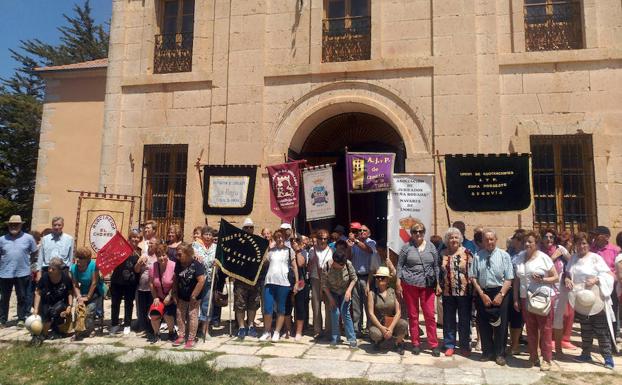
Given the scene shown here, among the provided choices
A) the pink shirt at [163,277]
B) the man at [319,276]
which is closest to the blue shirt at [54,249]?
the pink shirt at [163,277]

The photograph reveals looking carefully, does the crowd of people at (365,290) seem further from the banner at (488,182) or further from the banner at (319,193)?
the banner at (488,182)

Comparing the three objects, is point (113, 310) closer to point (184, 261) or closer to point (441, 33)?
point (184, 261)

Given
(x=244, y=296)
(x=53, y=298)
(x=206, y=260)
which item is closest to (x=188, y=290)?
(x=206, y=260)

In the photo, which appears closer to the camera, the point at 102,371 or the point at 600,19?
the point at 102,371

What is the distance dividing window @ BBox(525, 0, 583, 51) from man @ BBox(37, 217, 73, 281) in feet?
33.3

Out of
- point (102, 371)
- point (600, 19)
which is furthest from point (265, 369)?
point (600, 19)

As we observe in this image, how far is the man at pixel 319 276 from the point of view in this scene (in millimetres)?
7129

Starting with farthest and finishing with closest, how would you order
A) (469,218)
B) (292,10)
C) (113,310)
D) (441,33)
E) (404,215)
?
1. (292,10)
2. (441,33)
3. (469,218)
4. (404,215)
5. (113,310)

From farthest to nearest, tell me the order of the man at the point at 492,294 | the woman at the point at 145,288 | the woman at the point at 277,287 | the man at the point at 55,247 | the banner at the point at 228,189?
the banner at the point at 228,189
the man at the point at 55,247
the woman at the point at 145,288
the woman at the point at 277,287
the man at the point at 492,294

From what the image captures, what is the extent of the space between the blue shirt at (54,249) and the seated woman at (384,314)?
17.6 ft

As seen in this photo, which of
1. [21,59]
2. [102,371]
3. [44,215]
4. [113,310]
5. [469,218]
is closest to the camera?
[102,371]

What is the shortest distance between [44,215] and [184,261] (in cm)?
950

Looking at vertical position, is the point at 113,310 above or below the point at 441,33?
below

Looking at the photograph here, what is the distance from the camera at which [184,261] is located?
6727 mm
